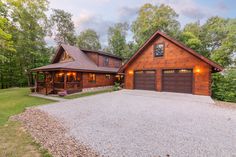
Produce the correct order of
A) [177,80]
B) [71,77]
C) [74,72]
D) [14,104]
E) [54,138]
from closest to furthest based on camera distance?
1. [54,138]
2. [14,104]
3. [177,80]
4. [74,72]
5. [71,77]

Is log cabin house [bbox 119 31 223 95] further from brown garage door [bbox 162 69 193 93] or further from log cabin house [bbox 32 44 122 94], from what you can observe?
log cabin house [bbox 32 44 122 94]

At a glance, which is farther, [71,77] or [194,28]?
[194,28]

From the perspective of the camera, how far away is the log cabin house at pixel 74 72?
13172 mm

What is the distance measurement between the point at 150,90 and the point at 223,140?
9.13 meters

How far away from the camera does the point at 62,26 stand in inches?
1184

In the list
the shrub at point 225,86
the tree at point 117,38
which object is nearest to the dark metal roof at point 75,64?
the shrub at point 225,86

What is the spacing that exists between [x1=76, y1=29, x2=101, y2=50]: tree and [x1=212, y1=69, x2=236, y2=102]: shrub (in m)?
30.7

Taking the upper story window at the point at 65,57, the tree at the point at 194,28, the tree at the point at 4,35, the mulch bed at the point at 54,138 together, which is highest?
the tree at the point at 194,28

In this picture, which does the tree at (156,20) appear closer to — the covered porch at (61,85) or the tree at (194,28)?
the tree at (194,28)

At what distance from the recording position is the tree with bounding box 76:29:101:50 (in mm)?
34412

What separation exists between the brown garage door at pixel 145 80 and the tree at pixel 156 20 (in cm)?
1072

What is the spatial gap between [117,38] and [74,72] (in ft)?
64.2

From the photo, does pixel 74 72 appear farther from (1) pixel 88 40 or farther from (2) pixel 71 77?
(1) pixel 88 40

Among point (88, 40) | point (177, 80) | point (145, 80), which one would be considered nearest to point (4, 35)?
point (145, 80)
